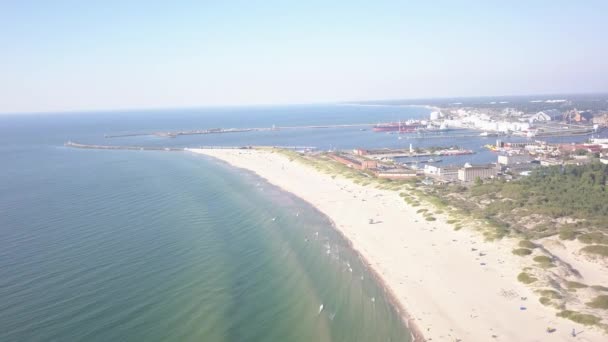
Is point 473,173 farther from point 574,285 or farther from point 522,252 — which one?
point 574,285

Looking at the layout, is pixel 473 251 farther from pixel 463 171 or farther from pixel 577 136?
pixel 577 136

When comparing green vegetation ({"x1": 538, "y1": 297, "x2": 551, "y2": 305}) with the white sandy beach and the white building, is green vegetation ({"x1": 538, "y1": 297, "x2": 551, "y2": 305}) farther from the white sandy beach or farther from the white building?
Answer: the white building

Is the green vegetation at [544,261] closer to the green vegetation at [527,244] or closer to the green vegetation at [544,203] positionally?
the green vegetation at [527,244]

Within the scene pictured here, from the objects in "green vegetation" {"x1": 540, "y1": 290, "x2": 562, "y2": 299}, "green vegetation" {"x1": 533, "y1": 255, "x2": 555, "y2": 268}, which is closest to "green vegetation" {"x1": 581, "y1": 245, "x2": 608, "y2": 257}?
"green vegetation" {"x1": 533, "y1": 255, "x2": 555, "y2": 268}

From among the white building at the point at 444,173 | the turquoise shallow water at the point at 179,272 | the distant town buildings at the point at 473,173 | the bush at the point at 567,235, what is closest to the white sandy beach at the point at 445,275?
the turquoise shallow water at the point at 179,272

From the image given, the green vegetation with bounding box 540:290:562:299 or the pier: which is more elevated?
the pier

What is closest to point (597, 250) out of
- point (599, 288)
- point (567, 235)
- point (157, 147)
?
point (567, 235)
